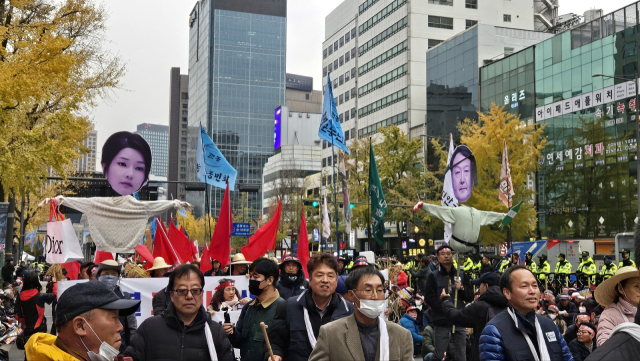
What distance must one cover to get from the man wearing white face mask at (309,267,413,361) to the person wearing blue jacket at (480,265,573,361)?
720 mm

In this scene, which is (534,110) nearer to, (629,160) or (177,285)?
(629,160)

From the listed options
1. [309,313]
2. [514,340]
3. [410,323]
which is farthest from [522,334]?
[410,323]

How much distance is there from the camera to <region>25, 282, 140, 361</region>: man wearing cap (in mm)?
3096

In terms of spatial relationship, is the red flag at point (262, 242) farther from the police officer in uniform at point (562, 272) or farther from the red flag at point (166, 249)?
the police officer in uniform at point (562, 272)

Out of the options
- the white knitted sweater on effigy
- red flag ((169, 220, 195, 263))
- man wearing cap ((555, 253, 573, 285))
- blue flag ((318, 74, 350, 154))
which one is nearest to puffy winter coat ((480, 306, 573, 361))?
the white knitted sweater on effigy

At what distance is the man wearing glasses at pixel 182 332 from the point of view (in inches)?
190

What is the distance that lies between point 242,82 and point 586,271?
134602 millimetres

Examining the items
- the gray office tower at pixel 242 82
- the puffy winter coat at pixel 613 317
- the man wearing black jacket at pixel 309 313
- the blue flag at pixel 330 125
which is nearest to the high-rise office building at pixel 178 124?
the gray office tower at pixel 242 82

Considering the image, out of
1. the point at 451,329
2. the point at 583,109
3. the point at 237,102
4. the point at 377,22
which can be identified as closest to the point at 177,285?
the point at 451,329

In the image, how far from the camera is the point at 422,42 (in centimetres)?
6612

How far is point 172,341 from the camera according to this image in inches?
191

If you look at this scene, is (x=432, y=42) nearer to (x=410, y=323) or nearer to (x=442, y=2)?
(x=442, y=2)

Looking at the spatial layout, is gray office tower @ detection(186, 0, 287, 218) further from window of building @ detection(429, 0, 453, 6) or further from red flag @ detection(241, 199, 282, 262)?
red flag @ detection(241, 199, 282, 262)

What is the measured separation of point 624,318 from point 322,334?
7.07ft
